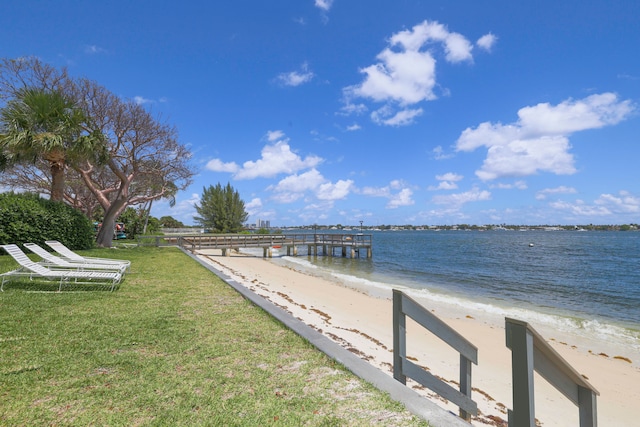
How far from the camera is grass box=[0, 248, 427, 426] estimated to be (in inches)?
101

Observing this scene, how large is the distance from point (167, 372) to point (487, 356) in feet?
19.6

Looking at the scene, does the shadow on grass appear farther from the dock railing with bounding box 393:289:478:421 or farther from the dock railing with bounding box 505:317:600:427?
the dock railing with bounding box 505:317:600:427

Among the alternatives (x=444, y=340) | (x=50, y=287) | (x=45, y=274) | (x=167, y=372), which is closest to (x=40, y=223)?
(x=50, y=287)

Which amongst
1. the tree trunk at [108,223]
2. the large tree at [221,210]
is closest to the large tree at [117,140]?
the tree trunk at [108,223]

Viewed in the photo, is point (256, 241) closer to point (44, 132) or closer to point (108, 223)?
point (108, 223)

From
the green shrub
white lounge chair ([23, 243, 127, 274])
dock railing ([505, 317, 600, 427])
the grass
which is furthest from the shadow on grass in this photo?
dock railing ([505, 317, 600, 427])

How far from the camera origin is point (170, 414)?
102 inches

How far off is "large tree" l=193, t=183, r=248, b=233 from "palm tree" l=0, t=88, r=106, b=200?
34526 mm

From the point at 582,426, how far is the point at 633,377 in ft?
20.7

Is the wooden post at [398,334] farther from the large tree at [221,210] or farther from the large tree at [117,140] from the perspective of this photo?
the large tree at [221,210]

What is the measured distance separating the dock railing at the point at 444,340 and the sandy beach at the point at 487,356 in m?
0.57

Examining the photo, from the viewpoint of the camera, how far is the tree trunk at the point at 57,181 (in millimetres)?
15180

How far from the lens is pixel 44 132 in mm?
14062

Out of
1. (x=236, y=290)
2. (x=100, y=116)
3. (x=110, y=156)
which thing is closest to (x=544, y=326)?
(x=236, y=290)
